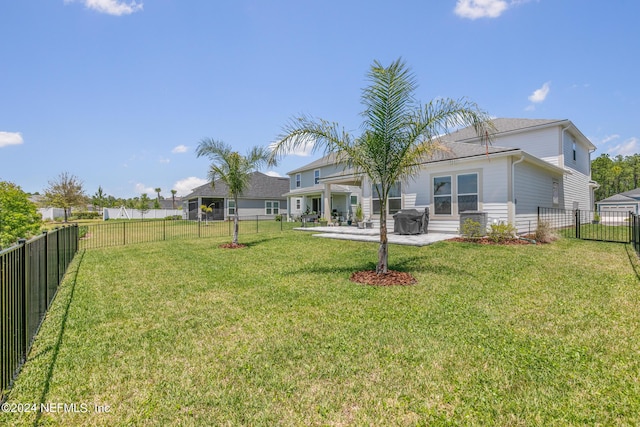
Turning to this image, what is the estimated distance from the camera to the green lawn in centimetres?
214

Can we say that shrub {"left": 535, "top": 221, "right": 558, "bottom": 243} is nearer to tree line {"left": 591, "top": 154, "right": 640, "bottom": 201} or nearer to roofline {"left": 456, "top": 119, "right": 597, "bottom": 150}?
roofline {"left": 456, "top": 119, "right": 597, "bottom": 150}

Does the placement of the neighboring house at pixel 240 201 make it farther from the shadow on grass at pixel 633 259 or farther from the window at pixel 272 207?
the shadow on grass at pixel 633 259

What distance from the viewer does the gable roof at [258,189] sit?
1249 inches

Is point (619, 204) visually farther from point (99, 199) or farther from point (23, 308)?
point (99, 199)

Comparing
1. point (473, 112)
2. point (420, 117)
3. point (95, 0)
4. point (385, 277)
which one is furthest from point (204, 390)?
point (95, 0)

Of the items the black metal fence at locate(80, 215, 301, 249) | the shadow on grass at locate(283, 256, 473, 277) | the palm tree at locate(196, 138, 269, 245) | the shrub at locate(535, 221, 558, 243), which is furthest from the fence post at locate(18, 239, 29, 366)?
the shrub at locate(535, 221, 558, 243)

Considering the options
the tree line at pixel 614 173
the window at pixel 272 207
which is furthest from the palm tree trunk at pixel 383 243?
the tree line at pixel 614 173

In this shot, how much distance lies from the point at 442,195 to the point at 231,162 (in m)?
8.71

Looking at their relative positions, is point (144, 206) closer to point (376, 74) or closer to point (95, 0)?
point (95, 0)

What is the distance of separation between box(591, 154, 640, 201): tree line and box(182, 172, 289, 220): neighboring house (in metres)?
52.1

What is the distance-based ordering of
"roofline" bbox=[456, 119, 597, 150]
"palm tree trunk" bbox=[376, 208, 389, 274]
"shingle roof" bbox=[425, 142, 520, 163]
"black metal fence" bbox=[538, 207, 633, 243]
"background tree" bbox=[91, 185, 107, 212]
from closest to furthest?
"palm tree trunk" bbox=[376, 208, 389, 274]
"shingle roof" bbox=[425, 142, 520, 163]
"black metal fence" bbox=[538, 207, 633, 243]
"roofline" bbox=[456, 119, 597, 150]
"background tree" bbox=[91, 185, 107, 212]

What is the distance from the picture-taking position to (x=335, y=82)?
1136cm

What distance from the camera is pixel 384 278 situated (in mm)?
5793

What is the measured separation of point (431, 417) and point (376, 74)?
5.56 meters
